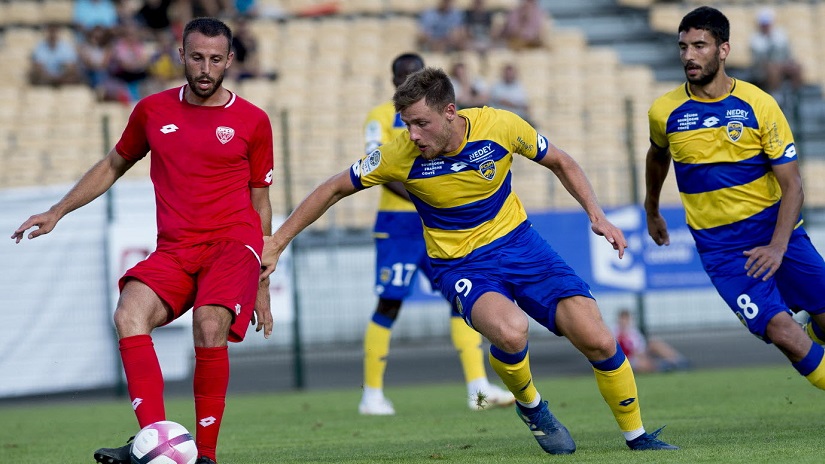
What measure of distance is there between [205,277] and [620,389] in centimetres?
230

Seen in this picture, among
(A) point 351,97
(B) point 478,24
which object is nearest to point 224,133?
(A) point 351,97

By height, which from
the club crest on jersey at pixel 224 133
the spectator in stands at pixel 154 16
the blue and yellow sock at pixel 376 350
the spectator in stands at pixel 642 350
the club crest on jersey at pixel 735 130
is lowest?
the spectator in stands at pixel 642 350

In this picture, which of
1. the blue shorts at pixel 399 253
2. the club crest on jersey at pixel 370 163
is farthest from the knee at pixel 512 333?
the blue shorts at pixel 399 253

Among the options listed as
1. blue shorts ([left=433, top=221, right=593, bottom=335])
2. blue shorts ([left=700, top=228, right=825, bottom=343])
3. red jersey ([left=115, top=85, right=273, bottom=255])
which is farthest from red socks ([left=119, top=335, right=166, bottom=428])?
blue shorts ([left=700, top=228, right=825, bottom=343])

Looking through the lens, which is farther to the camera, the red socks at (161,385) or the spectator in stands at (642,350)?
the spectator in stands at (642,350)

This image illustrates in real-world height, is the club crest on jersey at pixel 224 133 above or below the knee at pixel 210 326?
above

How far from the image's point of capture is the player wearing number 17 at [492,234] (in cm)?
658

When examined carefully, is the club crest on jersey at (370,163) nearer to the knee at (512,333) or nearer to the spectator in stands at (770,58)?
the knee at (512,333)

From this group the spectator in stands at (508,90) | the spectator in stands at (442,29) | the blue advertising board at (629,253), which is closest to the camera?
the blue advertising board at (629,253)

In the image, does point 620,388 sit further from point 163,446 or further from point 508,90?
point 508,90

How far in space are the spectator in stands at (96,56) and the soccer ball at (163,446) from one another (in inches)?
539

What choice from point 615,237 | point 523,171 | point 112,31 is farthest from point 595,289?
point 112,31

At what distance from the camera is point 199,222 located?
6.50 m

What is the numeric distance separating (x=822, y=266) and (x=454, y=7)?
13269 mm
